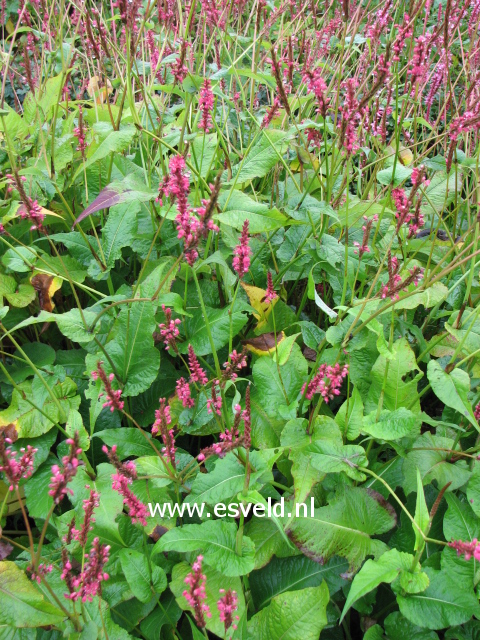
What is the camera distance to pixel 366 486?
1367mm

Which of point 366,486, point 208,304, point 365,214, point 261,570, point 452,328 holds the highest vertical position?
point 365,214

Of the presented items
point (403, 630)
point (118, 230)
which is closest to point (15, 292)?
point (118, 230)

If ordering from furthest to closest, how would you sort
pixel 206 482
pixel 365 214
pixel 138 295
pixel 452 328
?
pixel 365 214, pixel 138 295, pixel 452 328, pixel 206 482

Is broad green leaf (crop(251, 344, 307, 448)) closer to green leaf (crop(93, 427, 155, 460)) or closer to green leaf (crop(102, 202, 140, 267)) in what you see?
green leaf (crop(93, 427, 155, 460))

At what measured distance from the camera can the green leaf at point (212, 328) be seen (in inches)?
58.4

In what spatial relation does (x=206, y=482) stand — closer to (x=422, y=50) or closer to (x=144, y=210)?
(x=144, y=210)

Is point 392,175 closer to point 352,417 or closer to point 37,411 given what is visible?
point 352,417

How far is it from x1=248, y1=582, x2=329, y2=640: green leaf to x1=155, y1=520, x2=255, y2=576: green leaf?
128 millimetres

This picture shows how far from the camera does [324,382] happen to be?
4.22 feet

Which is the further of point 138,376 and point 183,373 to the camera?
point 183,373

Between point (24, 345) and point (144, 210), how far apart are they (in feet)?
2.05

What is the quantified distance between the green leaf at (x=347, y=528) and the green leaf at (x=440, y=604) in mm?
127

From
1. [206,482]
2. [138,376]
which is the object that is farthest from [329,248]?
[206,482]

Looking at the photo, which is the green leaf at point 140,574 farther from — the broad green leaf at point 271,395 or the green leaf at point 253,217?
the green leaf at point 253,217
